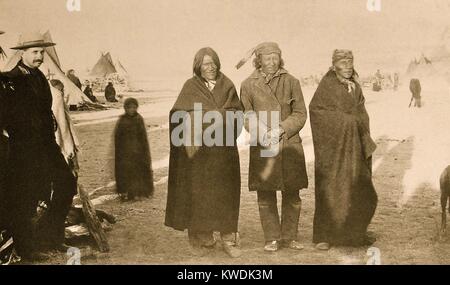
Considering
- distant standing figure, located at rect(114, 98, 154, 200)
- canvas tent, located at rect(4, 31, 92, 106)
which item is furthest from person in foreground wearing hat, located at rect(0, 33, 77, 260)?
distant standing figure, located at rect(114, 98, 154, 200)

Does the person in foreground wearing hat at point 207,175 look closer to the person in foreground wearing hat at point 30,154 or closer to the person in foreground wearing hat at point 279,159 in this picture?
the person in foreground wearing hat at point 279,159

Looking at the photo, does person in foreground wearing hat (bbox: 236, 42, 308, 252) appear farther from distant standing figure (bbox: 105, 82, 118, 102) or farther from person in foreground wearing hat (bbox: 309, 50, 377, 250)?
distant standing figure (bbox: 105, 82, 118, 102)

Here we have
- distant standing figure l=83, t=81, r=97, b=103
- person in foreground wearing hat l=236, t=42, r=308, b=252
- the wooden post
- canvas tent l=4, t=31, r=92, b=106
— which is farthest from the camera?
distant standing figure l=83, t=81, r=97, b=103

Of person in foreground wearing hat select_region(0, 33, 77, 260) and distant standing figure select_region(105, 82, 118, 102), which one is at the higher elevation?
distant standing figure select_region(105, 82, 118, 102)

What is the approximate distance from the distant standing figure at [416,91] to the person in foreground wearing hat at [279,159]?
1360 millimetres

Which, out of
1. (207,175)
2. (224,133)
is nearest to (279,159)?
(224,133)

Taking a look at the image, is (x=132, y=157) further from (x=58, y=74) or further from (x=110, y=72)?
(x=58, y=74)

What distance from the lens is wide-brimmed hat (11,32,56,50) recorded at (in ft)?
24.3

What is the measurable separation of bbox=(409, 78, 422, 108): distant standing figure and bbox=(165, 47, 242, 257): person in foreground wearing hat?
1970 mm

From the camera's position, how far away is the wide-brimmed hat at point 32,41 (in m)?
7.42

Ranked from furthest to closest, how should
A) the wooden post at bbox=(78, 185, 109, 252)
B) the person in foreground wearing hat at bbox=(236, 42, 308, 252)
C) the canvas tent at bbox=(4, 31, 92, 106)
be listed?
the canvas tent at bbox=(4, 31, 92, 106) → the wooden post at bbox=(78, 185, 109, 252) → the person in foreground wearing hat at bbox=(236, 42, 308, 252)

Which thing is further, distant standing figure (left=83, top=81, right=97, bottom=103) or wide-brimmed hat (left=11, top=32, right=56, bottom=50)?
distant standing figure (left=83, top=81, right=97, bottom=103)

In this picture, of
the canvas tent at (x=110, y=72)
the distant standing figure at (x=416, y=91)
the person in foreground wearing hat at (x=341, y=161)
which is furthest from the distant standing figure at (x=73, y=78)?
the distant standing figure at (x=416, y=91)
